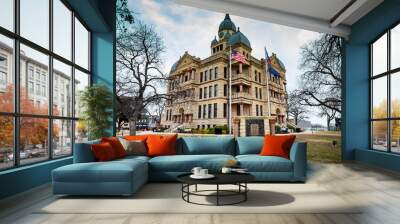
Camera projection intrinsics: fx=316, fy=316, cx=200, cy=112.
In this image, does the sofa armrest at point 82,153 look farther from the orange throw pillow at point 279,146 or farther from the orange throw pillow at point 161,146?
the orange throw pillow at point 279,146

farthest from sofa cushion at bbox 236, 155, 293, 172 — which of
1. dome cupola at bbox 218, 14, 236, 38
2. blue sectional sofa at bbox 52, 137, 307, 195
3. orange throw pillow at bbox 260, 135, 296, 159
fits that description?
dome cupola at bbox 218, 14, 236, 38

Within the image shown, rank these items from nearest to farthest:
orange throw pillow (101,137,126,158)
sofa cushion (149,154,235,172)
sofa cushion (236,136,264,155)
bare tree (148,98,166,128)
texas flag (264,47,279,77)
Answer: sofa cushion (149,154,235,172)
orange throw pillow (101,137,126,158)
sofa cushion (236,136,264,155)
bare tree (148,98,166,128)
texas flag (264,47,279,77)

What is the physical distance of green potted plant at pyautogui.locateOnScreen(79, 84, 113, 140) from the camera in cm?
673

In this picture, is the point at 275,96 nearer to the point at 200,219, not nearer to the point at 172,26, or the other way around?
the point at 172,26

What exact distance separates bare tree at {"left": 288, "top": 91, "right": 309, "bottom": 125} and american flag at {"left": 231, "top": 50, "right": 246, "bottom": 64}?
1.89 metres

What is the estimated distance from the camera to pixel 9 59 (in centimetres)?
436

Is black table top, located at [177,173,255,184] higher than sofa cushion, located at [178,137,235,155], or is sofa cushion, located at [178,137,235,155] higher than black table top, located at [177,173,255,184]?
sofa cushion, located at [178,137,235,155]

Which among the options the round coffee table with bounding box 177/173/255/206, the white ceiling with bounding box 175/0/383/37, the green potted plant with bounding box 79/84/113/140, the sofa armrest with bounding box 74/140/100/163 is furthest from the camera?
the white ceiling with bounding box 175/0/383/37

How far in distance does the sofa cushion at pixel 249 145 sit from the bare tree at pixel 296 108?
4.76m

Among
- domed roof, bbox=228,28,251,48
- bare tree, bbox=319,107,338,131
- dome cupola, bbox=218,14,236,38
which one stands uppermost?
dome cupola, bbox=218,14,236,38

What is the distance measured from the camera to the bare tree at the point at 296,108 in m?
10.2

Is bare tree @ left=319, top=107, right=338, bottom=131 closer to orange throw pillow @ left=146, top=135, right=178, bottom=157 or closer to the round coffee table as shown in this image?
orange throw pillow @ left=146, top=135, right=178, bottom=157

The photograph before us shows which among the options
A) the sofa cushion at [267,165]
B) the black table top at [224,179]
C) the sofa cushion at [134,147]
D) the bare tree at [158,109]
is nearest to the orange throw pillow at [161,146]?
the sofa cushion at [134,147]

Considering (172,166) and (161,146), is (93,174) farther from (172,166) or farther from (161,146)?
(161,146)
